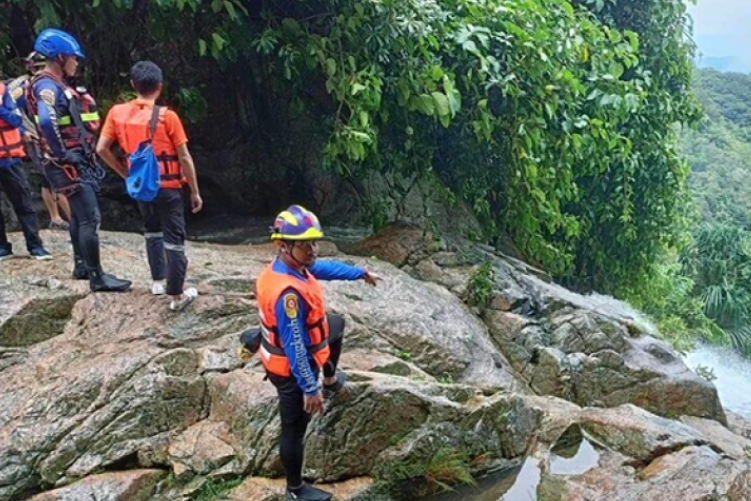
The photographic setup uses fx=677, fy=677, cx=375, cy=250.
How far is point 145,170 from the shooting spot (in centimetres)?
473

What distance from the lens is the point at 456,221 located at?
9766 mm

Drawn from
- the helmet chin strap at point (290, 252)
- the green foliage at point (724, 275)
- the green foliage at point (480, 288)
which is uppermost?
the helmet chin strap at point (290, 252)

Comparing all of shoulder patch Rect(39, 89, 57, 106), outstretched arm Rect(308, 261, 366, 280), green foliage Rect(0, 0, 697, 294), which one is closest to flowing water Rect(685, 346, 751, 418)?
green foliage Rect(0, 0, 697, 294)

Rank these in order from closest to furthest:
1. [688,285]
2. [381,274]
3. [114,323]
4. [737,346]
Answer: [114,323]
[381,274]
[688,285]
[737,346]

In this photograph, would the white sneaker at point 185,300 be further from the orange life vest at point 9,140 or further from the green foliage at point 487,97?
the green foliage at point 487,97

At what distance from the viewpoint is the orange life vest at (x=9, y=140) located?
5.73 m

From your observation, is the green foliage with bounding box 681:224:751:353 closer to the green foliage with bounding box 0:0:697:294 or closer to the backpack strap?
the green foliage with bounding box 0:0:697:294

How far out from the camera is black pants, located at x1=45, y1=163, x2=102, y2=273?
16.7 ft

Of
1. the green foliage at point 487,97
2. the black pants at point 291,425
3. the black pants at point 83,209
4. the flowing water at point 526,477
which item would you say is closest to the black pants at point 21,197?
the black pants at point 83,209

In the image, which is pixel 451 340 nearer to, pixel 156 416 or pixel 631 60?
pixel 156 416

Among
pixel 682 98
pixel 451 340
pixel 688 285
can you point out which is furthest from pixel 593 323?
pixel 688 285

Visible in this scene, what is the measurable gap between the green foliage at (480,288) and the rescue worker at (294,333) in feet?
13.5

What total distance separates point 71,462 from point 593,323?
5775 millimetres

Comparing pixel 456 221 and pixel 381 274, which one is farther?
pixel 456 221
